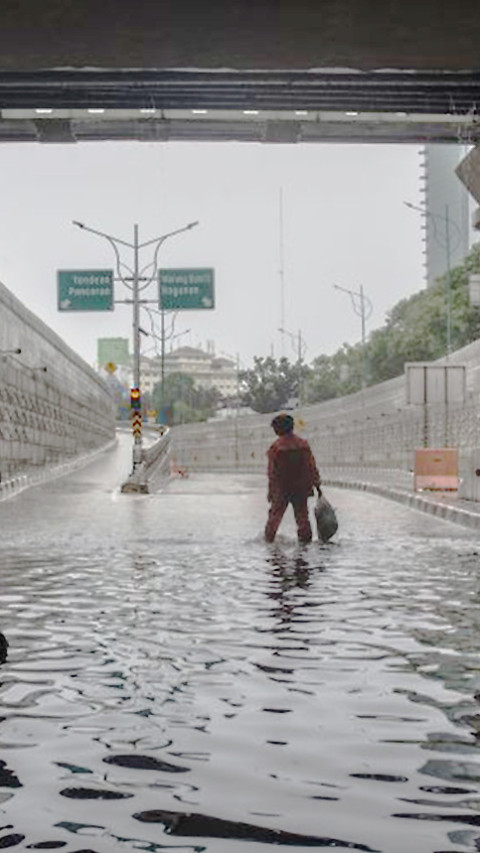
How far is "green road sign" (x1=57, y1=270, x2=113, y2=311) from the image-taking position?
175 feet

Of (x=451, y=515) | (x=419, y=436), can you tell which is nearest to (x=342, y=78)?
(x=451, y=515)

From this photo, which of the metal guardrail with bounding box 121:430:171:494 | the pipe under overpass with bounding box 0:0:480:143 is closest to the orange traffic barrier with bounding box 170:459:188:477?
the metal guardrail with bounding box 121:430:171:494

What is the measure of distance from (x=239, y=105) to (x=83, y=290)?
3171cm

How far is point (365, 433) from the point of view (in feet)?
306

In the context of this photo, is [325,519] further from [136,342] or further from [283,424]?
[136,342]

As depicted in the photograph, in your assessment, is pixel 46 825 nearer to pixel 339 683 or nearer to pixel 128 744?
pixel 128 744

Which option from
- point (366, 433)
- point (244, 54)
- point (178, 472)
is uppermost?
point (244, 54)

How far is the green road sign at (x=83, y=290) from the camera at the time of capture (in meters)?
53.4

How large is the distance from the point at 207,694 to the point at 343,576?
21.8 ft

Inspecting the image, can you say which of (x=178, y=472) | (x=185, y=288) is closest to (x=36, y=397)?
(x=185, y=288)

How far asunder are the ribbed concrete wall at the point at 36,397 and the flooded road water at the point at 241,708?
2195cm

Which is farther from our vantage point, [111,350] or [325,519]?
[111,350]

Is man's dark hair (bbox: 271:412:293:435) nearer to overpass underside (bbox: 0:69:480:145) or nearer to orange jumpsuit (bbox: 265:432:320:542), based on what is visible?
orange jumpsuit (bbox: 265:432:320:542)

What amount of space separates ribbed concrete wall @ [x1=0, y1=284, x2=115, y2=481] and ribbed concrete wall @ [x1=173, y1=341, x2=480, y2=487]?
1300 cm
